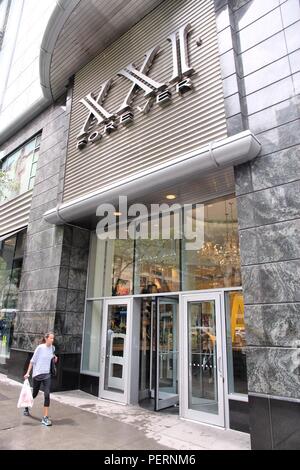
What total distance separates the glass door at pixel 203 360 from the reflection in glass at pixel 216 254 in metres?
0.36

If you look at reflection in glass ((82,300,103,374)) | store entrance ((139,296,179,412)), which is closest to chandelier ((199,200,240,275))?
store entrance ((139,296,179,412))

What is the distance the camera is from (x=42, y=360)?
244 inches

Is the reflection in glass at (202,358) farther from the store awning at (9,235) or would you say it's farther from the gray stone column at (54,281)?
the store awning at (9,235)

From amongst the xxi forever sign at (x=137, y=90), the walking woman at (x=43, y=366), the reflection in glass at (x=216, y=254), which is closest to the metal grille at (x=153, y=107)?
the xxi forever sign at (x=137, y=90)

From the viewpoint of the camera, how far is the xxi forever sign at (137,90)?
22.8 ft

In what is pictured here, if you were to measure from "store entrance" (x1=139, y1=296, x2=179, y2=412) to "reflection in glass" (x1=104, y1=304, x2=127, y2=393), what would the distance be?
0.50 metres

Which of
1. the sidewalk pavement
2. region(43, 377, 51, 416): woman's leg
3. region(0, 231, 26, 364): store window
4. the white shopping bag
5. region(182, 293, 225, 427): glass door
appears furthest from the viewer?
region(0, 231, 26, 364): store window

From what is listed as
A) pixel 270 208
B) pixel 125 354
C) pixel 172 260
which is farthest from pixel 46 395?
pixel 270 208

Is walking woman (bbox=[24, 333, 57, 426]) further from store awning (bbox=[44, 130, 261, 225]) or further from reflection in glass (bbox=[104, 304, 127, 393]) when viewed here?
store awning (bbox=[44, 130, 261, 225])

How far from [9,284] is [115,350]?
542cm

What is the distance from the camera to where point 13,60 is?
1711 centimetres

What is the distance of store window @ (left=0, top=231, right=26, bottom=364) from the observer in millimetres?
10609

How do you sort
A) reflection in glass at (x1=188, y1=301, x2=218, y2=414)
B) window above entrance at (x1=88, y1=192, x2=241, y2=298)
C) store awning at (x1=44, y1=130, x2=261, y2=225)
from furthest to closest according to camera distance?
1. window above entrance at (x1=88, y1=192, x2=241, y2=298)
2. reflection in glass at (x1=188, y1=301, x2=218, y2=414)
3. store awning at (x1=44, y1=130, x2=261, y2=225)

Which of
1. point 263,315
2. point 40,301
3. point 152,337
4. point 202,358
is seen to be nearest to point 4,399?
point 40,301
